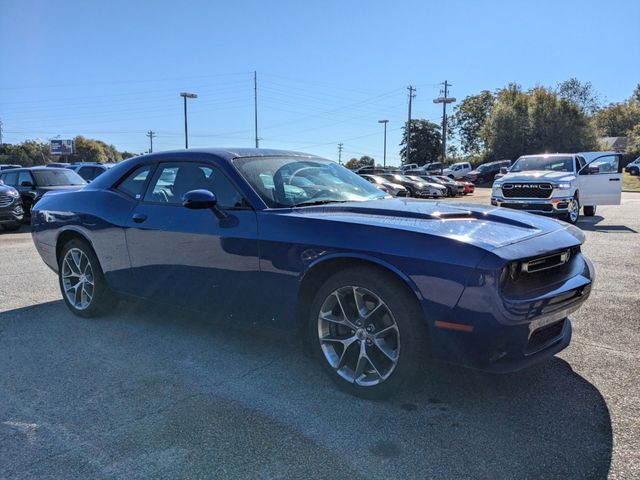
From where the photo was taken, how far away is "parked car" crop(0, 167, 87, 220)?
13.0m

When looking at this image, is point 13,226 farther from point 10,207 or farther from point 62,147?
point 62,147

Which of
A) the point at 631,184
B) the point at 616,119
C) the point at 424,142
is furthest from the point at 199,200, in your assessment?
the point at 616,119

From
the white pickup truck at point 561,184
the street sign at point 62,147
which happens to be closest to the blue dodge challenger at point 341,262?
the white pickup truck at point 561,184

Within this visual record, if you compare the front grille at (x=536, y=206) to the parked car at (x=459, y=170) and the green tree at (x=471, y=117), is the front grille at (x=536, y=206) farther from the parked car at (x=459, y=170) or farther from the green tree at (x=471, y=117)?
the green tree at (x=471, y=117)

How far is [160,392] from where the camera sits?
308 centimetres

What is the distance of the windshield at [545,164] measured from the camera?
499 inches

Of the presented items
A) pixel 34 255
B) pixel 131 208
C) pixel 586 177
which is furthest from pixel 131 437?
pixel 586 177

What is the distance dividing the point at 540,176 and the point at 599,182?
7.39ft

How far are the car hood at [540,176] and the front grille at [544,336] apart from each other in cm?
952

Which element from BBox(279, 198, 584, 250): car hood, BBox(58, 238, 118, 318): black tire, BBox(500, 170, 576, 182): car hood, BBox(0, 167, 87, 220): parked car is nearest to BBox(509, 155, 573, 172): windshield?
BBox(500, 170, 576, 182): car hood

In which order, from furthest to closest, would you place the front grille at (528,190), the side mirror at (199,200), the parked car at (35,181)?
the parked car at (35,181), the front grille at (528,190), the side mirror at (199,200)

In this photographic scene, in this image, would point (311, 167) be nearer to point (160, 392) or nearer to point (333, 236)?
point (333, 236)

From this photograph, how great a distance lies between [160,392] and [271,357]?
844mm

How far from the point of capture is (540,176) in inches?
463
